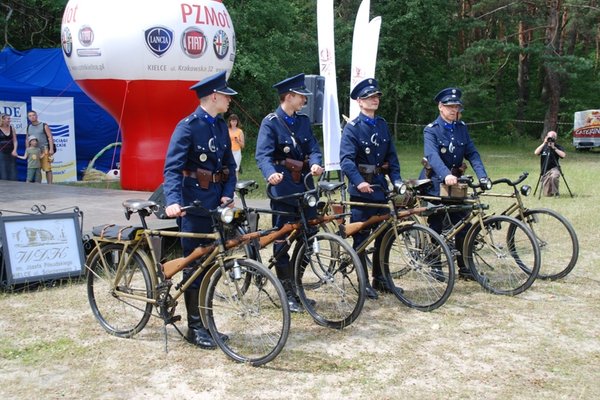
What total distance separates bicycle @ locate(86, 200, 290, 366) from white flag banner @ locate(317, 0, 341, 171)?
14.3 feet

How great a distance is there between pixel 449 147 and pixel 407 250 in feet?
4.48

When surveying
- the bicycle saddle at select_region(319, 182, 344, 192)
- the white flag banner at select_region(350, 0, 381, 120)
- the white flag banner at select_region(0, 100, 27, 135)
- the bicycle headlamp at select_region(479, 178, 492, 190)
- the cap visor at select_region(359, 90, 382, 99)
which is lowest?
the bicycle headlamp at select_region(479, 178, 492, 190)

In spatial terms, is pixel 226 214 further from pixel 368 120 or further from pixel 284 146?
pixel 368 120

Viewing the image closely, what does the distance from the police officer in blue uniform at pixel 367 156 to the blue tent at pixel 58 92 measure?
10.1 metres

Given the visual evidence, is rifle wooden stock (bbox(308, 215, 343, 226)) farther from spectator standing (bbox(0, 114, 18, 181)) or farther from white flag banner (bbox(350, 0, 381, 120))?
spectator standing (bbox(0, 114, 18, 181))

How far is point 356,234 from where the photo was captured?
6.03 metres

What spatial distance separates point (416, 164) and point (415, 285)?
1579cm

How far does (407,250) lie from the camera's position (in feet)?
18.7

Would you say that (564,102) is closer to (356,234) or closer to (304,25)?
(304,25)

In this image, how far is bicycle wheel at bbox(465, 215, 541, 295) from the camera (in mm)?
6145

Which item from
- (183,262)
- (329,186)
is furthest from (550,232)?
(183,262)

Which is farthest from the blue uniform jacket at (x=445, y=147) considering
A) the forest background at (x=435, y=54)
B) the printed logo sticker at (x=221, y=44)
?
the forest background at (x=435, y=54)

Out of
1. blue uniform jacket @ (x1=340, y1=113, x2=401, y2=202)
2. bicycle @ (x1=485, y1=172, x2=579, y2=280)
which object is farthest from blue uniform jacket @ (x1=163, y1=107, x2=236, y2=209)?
bicycle @ (x1=485, y1=172, x2=579, y2=280)

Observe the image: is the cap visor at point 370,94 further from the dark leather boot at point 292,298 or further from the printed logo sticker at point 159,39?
the printed logo sticker at point 159,39
